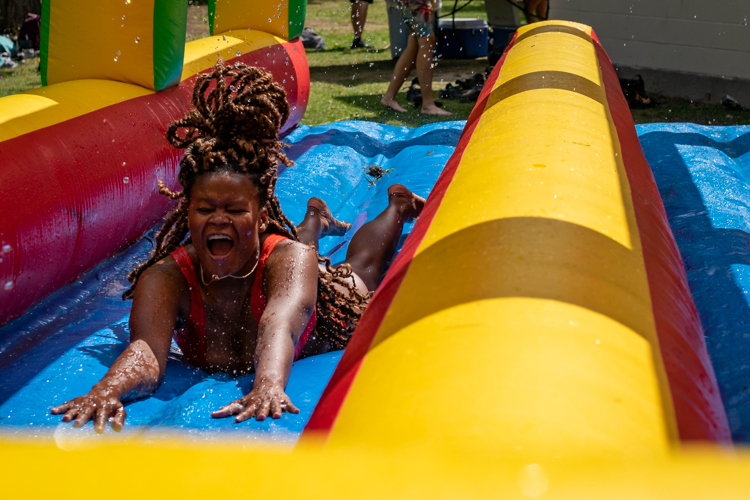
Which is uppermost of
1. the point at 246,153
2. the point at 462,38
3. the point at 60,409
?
the point at 462,38

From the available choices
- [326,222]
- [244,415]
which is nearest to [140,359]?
[244,415]

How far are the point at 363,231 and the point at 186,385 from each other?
1151mm

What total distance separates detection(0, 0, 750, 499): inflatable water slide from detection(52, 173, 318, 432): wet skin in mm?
92

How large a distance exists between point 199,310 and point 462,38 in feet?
25.1

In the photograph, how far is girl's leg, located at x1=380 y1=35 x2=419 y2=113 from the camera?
614 cm

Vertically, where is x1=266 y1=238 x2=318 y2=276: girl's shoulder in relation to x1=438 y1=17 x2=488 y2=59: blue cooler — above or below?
below

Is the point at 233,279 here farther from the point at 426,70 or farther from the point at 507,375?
the point at 426,70

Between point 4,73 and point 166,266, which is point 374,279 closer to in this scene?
point 166,266

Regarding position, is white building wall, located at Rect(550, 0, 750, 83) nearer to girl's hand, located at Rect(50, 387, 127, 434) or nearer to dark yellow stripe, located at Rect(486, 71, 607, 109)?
dark yellow stripe, located at Rect(486, 71, 607, 109)

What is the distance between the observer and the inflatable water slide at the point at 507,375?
25.1 inches

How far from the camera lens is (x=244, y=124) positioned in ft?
7.43

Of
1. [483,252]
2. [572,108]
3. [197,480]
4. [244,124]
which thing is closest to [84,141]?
[244,124]

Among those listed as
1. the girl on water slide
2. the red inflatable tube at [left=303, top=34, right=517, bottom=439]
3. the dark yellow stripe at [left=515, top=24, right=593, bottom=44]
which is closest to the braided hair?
the girl on water slide

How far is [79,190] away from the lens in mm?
2676
